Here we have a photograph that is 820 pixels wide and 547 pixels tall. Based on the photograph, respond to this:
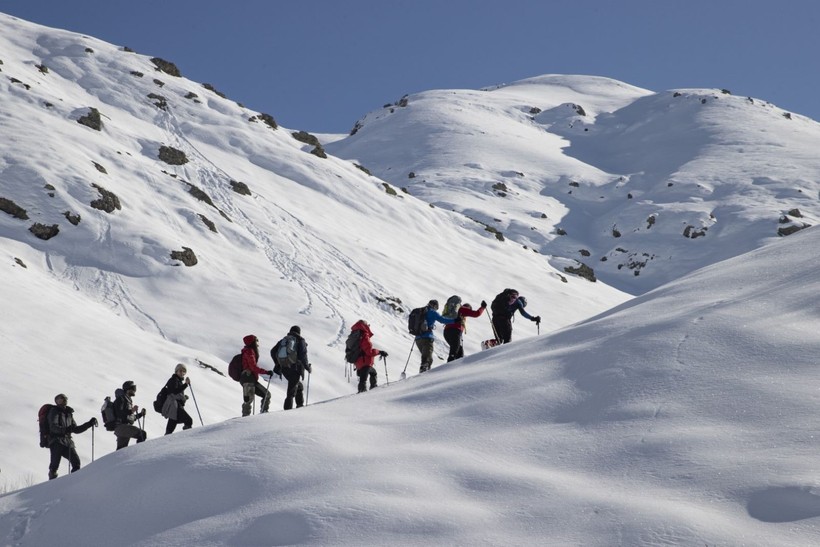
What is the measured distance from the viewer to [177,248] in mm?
29766

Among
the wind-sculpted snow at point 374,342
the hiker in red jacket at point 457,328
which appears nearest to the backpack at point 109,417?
the wind-sculpted snow at point 374,342

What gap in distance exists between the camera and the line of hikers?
1167cm

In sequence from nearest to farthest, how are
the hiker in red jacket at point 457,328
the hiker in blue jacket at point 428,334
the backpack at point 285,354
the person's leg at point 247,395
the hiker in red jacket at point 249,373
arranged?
the backpack at point 285,354 → the hiker in red jacket at point 249,373 → the person's leg at point 247,395 → the hiker in blue jacket at point 428,334 → the hiker in red jacket at point 457,328

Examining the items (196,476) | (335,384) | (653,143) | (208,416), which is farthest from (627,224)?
(196,476)

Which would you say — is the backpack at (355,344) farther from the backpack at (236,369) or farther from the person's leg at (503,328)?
the person's leg at (503,328)

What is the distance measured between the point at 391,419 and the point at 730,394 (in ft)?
12.5

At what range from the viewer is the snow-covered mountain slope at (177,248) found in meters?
20.6

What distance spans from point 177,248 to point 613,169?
65465 millimetres

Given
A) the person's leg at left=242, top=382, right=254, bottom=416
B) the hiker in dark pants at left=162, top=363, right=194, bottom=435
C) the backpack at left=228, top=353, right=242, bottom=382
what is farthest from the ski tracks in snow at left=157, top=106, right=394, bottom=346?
the hiker in dark pants at left=162, top=363, right=194, bottom=435

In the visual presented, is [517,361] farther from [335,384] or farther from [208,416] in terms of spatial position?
[335,384]

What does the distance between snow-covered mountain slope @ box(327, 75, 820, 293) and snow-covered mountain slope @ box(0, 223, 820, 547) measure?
143 feet

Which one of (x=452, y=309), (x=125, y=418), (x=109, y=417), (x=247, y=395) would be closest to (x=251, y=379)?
(x=247, y=395)

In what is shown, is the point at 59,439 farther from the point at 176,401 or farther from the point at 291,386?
the point at 291,386

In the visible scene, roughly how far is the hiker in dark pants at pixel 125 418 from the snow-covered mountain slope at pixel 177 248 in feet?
7.32
